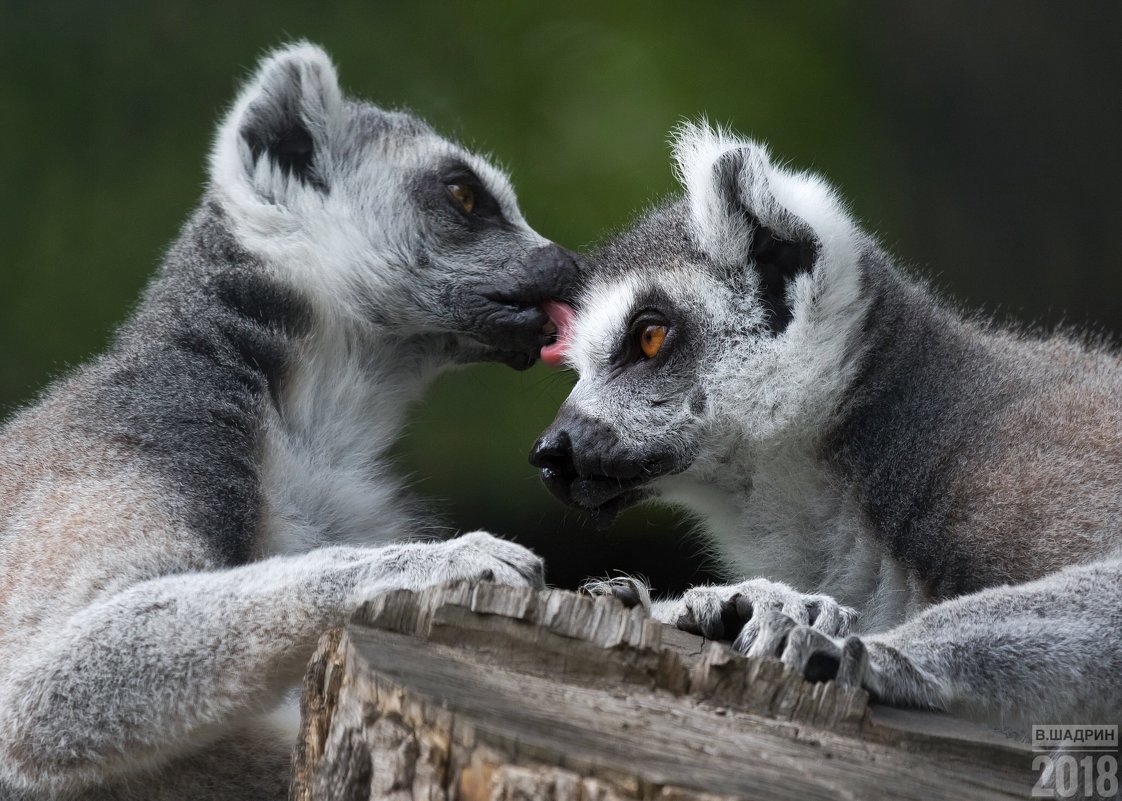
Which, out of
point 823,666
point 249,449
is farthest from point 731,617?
point 249,449

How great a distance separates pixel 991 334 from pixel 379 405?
1.64m

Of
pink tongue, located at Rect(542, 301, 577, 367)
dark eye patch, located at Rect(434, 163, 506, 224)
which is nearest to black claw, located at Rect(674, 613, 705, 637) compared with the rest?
pink tongue, located at Rect(542, 301, 577, 367)

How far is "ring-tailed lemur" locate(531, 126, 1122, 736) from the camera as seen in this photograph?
7.88 feet

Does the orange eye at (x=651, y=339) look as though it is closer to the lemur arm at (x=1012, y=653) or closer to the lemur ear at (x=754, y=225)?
the lemur ear at (x=754, y=225)

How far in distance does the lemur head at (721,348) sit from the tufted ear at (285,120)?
1.09 meters

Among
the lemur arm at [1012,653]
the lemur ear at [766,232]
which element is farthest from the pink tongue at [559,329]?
the lemur arm at [1012,653]

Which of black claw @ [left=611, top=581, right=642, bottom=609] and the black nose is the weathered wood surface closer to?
black claw @ [left=611, top=581, right=642, bottom=609]

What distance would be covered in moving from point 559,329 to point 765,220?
71cm

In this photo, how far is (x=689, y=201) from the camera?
3238mm

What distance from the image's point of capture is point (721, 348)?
2.87 metres

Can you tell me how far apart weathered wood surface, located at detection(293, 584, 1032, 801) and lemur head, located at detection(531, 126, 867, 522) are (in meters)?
0.89

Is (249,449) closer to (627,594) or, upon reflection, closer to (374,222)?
(374,222)

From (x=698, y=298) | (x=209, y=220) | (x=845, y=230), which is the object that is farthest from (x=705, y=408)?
(x=209, y=220)

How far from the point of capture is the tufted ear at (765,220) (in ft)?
9.41
